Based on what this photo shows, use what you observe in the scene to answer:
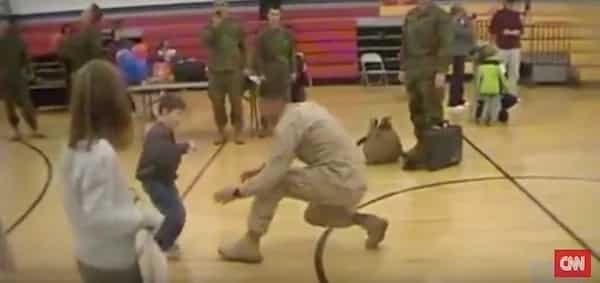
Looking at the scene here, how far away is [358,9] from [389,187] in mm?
6260

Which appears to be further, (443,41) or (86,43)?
(86,43)

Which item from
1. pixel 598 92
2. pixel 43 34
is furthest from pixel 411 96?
pixel 598 92

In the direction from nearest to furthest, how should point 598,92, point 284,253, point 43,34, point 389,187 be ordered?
1. point 284,253
2. point 389,187
3. point 43,34
4. point 598,92

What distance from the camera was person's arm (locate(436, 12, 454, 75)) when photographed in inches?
302

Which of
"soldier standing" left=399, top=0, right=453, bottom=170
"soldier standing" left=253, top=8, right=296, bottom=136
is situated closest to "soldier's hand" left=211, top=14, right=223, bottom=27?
"soldier standing" left=253, top=8, right=296, bottom=136

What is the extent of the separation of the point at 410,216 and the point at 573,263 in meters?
1.41

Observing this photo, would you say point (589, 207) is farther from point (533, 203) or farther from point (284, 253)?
point (284, 253)

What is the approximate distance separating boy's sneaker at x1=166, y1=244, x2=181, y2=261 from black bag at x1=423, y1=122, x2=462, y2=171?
2.70m

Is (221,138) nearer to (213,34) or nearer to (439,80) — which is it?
(213,34)

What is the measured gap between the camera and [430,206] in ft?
20.9

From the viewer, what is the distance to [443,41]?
769 centimetres

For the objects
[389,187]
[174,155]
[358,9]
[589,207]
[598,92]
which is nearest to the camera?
[174,155]

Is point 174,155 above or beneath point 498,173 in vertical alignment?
above

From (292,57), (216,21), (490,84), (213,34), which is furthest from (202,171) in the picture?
(490,84)
